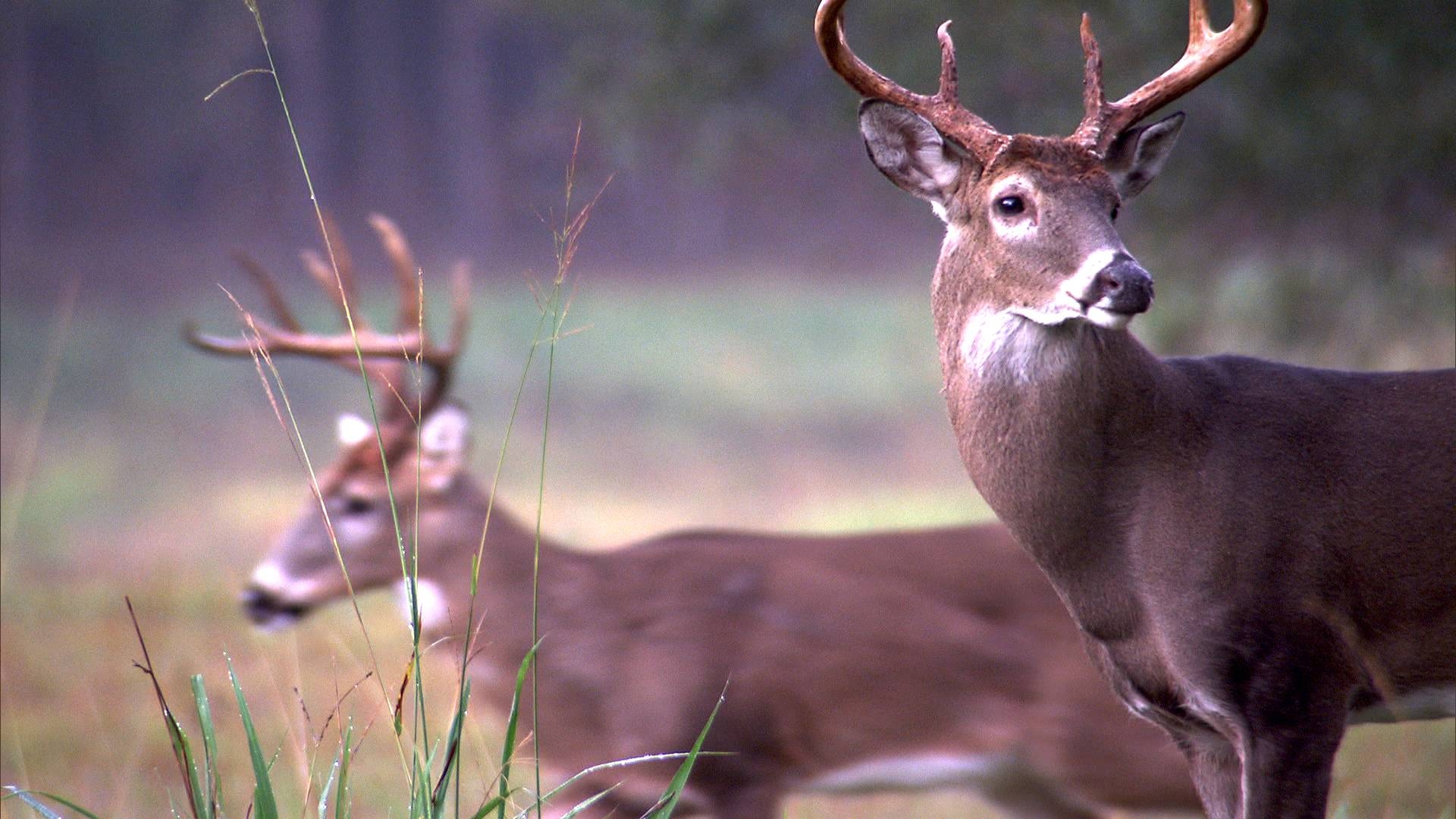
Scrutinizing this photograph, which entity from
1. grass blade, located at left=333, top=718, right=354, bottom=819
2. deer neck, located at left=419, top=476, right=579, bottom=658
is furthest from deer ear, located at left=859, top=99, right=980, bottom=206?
deer neck, located at left=419, top=476, right=579, bottom=658

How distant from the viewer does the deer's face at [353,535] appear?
493cm

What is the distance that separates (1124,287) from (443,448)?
282cm

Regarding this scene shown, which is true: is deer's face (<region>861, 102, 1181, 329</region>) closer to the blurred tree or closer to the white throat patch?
the white throat patch

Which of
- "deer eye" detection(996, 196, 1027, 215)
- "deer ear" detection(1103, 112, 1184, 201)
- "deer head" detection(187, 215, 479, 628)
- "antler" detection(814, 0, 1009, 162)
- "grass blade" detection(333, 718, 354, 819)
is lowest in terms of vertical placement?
"deer head" detection(187, 215, 479, 628)

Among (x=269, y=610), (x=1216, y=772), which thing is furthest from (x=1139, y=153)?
(x=269, y=610)

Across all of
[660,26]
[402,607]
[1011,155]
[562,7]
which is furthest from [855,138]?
[1011,155]

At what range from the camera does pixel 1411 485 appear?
9.52ft

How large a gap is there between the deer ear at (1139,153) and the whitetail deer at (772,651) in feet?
5.16

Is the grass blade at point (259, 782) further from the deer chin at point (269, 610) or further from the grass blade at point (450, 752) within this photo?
the deer chin at point (269, 610)

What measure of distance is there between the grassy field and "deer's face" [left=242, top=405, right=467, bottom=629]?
46.6 inches

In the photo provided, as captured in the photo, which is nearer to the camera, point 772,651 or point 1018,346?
point 1018,346

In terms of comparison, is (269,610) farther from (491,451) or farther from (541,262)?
(541,262)

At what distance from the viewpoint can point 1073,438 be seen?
9.63 feet

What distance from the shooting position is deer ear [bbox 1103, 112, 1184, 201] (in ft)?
10.1
